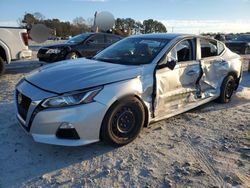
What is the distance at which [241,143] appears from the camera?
4.53 m

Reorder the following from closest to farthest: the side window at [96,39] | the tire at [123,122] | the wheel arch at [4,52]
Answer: the tire at [123,122]
the wheel arch at [4,52]
the side window at [96,39]

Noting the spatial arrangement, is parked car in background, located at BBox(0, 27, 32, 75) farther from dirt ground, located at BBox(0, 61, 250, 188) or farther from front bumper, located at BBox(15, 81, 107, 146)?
front bumper, located at BBox(15, 81, 107, 146)

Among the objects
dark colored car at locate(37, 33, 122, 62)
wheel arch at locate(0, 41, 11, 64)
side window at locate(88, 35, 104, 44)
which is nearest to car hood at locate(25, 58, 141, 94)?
wheel arch at locate(0, 41, 11, 64)

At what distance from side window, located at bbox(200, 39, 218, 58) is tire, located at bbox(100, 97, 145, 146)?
207cm

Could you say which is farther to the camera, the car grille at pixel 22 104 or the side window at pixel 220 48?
the side window at pixel 220 48

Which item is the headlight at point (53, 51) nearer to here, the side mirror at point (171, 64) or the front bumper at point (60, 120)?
the side mirror at point (171, 64)

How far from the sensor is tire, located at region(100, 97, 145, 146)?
398cm

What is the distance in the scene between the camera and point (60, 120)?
12.1 feet

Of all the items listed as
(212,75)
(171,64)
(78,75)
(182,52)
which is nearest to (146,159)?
(78,75)

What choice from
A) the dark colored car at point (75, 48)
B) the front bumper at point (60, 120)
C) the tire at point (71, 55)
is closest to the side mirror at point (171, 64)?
the front bumper at point (60, 120)

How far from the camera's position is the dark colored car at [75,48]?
10789 mm

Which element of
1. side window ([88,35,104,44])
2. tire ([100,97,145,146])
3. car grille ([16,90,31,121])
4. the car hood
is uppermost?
side window ([88,35,104,44])

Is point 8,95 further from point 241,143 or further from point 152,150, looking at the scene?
point 241,143

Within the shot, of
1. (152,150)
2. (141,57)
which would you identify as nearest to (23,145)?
(152,150)
